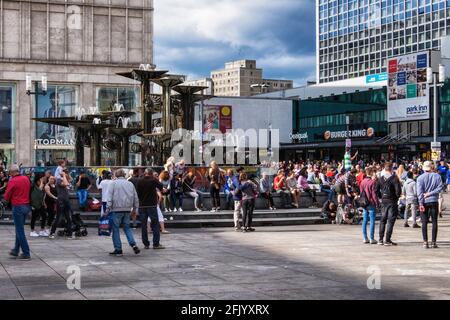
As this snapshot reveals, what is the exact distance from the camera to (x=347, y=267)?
1166 centimetres

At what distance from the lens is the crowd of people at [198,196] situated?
1335 centimetres

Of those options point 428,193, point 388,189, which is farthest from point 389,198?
point 428,193

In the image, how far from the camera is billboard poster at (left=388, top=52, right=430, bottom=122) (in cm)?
7038

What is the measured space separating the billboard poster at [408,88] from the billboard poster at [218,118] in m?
18.5

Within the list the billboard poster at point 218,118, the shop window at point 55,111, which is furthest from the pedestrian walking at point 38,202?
the billboard poster at point 218,118

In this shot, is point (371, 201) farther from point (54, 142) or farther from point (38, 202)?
point (54, 142)

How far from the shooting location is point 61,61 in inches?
2247

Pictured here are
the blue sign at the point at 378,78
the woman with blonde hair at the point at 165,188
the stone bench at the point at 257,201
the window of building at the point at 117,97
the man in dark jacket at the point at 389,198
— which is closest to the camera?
the man in dark jacket at the point at 389,198

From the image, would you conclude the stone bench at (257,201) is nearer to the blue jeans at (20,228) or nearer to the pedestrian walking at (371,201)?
the pedestrian walking at (371,201)

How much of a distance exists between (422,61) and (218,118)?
23.9 m

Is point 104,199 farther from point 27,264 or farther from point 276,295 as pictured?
point 276,295

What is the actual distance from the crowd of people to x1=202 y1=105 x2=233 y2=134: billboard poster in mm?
52328

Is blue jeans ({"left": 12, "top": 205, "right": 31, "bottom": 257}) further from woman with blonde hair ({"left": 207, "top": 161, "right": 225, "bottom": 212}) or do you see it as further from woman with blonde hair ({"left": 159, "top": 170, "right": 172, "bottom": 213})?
woman with blonde hair ({"left": 207, "top": 161, "right": 225, "bottom": 212})
